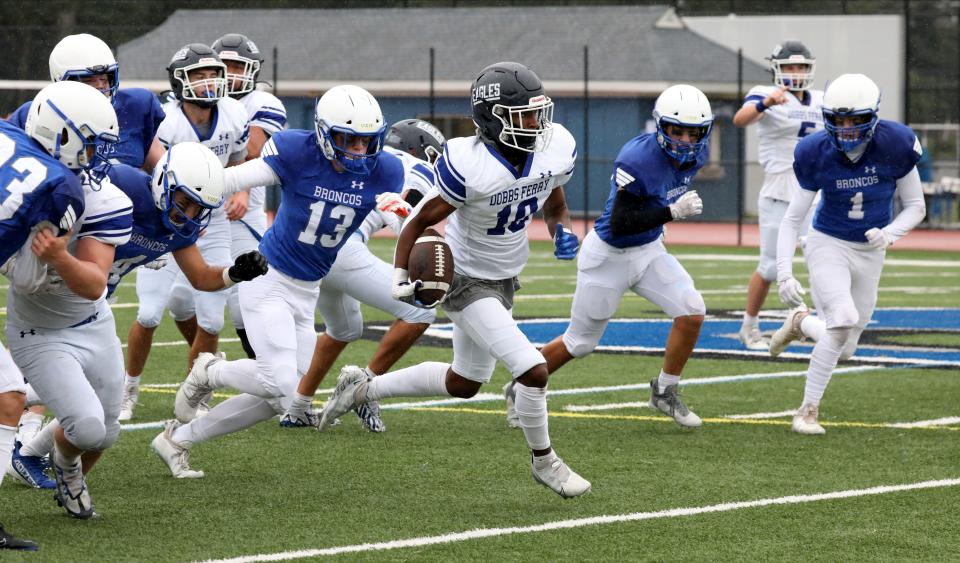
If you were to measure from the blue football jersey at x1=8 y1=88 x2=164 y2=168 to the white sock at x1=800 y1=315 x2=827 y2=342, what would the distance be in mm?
3674

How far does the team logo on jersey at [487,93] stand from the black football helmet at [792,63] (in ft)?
17.0

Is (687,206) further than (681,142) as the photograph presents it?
No

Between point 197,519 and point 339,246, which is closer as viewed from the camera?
point 197,519

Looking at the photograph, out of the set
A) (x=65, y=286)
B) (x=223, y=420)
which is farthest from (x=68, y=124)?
(x=223, y=420)

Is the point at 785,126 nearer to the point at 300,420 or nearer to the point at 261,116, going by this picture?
the point at 261,116

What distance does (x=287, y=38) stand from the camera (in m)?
31.0

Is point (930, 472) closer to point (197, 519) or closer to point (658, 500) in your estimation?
point (658, 500)

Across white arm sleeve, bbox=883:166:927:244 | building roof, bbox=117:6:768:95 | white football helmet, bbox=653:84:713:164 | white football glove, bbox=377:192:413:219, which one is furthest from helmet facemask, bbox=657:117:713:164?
building roof, bbox=117:6:768:95

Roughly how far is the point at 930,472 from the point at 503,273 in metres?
2.00

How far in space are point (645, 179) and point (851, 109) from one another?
1.05m

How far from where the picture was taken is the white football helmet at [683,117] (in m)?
7.14

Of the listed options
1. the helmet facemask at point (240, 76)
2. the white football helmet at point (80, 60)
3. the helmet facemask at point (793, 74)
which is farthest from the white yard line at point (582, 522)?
the helmet facemask at point (793, 74)

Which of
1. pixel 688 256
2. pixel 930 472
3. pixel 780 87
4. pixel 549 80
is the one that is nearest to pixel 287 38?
pixel 549 80

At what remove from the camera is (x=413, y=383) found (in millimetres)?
6633
